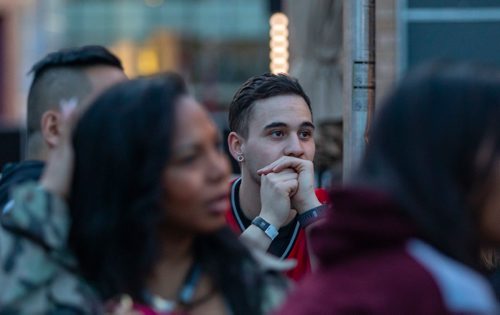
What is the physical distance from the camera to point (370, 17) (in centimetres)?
443

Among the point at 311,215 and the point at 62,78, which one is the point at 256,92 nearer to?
the point at 311,215

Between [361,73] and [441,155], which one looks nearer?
[441,155]

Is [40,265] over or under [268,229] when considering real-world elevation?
over

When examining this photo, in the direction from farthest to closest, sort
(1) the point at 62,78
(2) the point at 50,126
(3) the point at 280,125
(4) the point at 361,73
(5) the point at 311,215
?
1. (3) the point at 280,125
2. (5) the point at 311,215
3. (4) the point at 361,73
4. (1) the point at 62,78
5. (2) the point at 50,126

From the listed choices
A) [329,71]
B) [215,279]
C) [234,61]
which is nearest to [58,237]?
[215,279]

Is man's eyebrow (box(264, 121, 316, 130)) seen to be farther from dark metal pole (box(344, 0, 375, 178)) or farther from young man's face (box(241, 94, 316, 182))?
dark metal pole (box(344, 0, 375, 178))

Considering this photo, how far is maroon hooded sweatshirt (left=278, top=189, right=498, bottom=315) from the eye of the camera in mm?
2238

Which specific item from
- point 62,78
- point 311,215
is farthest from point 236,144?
point 62,78

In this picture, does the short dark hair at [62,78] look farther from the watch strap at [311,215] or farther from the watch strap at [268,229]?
the watch strap at [311,215]

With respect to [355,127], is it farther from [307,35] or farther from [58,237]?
[307,35]

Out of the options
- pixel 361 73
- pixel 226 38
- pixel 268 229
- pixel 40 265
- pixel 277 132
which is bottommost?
pixel 268 229

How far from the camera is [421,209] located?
228 cm

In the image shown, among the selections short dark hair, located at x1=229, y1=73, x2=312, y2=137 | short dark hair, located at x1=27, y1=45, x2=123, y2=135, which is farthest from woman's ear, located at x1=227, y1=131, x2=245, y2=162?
short dark hair, located at x1=27, y1=45, x2=123, y2=135

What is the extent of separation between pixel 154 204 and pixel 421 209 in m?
0.70
